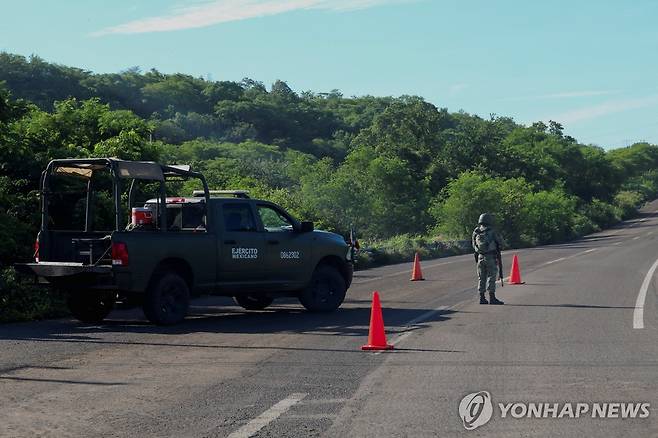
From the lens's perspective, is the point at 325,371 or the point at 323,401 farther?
the point at 325,371

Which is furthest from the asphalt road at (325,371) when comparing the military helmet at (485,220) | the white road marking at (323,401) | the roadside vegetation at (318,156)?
the roadside vegetation at (318,156)

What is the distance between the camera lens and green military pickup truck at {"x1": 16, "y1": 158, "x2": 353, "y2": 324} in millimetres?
14078

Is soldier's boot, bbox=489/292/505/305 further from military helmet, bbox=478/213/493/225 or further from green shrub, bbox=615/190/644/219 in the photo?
green shrub, bbox=615/190/644/219

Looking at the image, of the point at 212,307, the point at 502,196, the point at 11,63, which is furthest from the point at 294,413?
the point at 11,63

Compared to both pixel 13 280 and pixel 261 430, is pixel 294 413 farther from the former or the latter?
pixel 13 280

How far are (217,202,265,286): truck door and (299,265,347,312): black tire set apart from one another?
1.18 metres

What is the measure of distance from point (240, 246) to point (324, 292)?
2102 millimetres

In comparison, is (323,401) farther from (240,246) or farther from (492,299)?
(492,299)

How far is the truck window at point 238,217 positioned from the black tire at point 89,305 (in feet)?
7.16

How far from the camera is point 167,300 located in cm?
1449

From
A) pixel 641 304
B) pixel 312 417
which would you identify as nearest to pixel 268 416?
pixel 312 417

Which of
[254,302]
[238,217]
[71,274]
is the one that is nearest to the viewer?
[71,274]

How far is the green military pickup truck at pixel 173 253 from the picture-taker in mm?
14078

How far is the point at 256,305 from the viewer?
17609 millimetres
